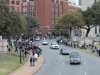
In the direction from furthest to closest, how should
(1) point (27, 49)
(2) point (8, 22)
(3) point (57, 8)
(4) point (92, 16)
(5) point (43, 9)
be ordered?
(3) point (57, 8)
(5) point (43, 9)
(4) point (92, 16)
(1) point (27, 49)
(2) point (8, 22)

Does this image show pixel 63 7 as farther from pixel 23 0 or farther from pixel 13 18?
pixel 13 18

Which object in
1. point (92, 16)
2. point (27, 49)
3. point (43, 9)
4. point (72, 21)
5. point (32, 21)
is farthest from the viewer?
point (43, 9)

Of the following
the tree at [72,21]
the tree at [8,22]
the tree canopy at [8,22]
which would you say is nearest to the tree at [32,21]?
the tree at [72,21]

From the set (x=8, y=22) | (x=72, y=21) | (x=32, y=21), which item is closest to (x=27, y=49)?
(x=8, y=22)

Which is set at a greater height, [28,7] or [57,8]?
[28,7]

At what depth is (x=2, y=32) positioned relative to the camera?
205 ft

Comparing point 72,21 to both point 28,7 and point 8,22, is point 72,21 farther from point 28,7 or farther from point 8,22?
point 8,22

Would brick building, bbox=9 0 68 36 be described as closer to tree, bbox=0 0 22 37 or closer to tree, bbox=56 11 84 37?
tree, bbox=56 11 84 37

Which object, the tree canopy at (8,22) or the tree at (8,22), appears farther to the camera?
the tree at (8,22)

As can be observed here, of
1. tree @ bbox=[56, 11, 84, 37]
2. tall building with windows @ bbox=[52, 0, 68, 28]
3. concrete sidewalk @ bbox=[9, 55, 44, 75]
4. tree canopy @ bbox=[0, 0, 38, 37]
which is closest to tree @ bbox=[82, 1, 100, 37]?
tree @ bbox=[56, 11, 84, 37]

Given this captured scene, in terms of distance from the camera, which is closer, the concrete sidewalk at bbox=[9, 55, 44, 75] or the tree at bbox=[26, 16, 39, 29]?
the concrete sidewalk at bbox=[9, 55, 44, 75]

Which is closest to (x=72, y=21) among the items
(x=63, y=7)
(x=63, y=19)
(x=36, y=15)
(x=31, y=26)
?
(x=63, y=19)

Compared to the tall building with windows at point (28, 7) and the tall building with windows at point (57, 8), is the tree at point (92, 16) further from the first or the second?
the tall building with windows at point (28, 7)

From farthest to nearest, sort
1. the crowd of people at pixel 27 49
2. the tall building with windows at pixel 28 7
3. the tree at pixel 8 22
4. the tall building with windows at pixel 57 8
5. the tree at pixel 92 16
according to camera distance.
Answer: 1. the tall building with windows at pixel 57 8
2. the tall building with windows at pixel 28 7
3. the tree at pixel 92 16
4. the tree at pixel 8 22
5. the crowd of people at pixel 27 49
